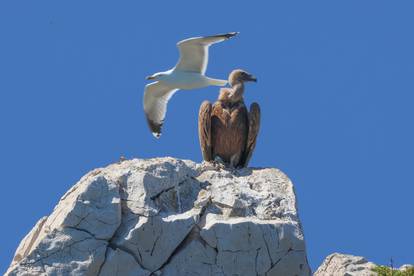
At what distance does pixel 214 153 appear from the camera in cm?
2000

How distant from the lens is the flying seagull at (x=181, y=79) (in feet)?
72.1

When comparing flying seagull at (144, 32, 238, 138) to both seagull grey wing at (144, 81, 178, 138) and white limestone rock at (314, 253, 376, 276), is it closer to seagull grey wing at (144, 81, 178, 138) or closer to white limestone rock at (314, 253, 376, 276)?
seagull grey wing at (144, 81, 178, 138)

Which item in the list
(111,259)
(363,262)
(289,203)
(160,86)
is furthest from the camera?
(160,86)

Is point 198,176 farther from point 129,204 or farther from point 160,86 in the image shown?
point 160,86

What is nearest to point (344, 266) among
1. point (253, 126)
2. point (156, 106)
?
point (253, 126)

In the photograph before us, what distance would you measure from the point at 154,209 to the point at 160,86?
23.7 ft

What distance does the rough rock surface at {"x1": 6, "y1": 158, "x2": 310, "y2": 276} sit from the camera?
15.6 m

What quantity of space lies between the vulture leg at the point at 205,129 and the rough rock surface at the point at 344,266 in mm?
2640

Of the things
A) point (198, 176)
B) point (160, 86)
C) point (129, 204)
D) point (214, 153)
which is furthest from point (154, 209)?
point (160, 86)

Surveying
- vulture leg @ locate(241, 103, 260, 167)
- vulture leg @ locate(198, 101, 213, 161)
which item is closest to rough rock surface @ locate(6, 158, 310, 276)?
vulture leg @ locate(198, 101, 213, 161)

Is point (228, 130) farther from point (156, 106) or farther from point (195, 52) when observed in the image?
point (156, 106)

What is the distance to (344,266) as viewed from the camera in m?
18.8

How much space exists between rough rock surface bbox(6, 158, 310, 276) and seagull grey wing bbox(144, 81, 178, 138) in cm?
604

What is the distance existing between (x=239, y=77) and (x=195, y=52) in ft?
6.68
